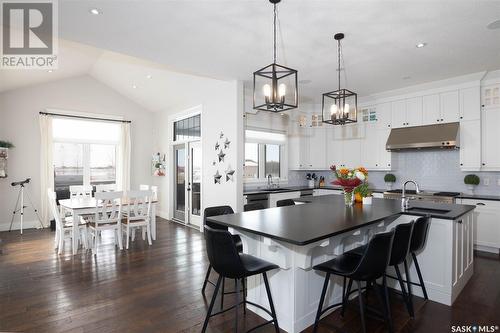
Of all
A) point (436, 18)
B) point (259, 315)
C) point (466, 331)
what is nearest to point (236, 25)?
point (436, 18)

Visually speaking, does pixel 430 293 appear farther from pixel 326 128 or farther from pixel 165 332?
pixel 326 128

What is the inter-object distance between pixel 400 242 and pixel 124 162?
23.1 feet

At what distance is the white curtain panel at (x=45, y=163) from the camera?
21.1ft

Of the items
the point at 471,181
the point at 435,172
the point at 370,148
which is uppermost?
the point at 370,148

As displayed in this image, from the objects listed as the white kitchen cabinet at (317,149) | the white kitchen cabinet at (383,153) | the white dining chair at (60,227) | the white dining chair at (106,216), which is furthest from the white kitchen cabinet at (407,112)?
the white dining chair at (60,227)

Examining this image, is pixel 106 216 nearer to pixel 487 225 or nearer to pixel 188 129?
pixel 188 129

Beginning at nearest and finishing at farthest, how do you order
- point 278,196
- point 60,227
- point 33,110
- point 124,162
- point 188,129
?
point 60,227 → point 278,196 → point 33,110 → point 188,129 → point 124,162

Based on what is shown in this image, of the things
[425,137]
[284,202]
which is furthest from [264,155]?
[425,137]

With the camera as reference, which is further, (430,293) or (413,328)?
(430,293)

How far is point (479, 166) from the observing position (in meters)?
4.68

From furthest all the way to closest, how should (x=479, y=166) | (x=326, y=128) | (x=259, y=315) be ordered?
(x=326, y=128) < (x=479, y=166) < (x=259, y=315)

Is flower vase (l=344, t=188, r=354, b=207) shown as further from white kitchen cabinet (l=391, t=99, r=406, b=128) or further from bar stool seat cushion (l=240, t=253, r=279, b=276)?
white kitchen cabinet (l=391, t=99, r=406, b=128)

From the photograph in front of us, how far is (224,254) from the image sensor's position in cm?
207

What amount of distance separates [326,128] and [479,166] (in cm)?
306
